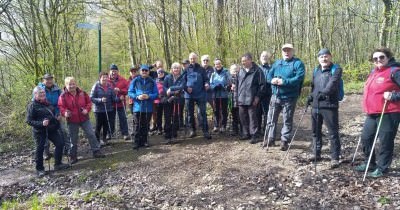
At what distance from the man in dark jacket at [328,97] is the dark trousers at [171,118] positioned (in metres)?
3.56

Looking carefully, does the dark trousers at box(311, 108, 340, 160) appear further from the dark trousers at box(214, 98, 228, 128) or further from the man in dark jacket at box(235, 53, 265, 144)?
the dark trousers at box(214, 98, 228, 128)

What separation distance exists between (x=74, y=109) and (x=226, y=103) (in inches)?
147

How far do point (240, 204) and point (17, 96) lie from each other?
9531 millimetres

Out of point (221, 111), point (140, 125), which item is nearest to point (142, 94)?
point (140, 125)

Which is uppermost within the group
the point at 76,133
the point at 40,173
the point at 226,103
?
the point at 226,103

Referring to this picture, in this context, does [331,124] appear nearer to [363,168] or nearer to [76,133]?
[363,168]

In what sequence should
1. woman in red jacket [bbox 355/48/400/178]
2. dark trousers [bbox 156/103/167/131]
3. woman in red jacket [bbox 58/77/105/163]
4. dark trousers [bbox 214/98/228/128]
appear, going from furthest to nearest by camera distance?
dark trousers [bbox 156/103/167/131] < dark trousers [bbox 214/98/228/128] < woman in red jacket [bbox 58/77/105/163] < woman in red jacket [bbox 355/48/400/178]

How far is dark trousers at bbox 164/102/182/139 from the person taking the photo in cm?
854

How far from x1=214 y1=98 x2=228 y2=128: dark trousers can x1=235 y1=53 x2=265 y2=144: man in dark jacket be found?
0.97 metres

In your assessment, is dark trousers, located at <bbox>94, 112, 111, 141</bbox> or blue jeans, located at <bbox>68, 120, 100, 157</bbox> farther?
dark trousers, located at <bbox>94, 112, 111, 141</bbox>

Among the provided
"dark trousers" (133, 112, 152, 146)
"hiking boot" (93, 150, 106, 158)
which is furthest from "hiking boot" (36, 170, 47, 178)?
"dark trousers" (133, 112, 152, 146)

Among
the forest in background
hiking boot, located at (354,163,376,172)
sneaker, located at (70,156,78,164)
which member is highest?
the forest in background

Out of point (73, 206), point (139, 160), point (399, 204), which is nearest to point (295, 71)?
point (399, 204)

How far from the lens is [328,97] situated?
605cm
